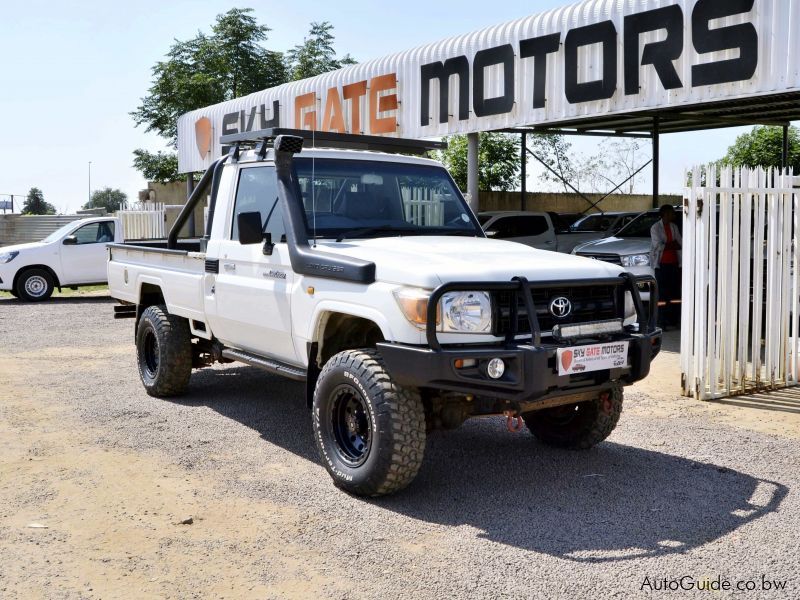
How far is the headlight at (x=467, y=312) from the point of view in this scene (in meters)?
4.68

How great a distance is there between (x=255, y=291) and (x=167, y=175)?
1476 inches

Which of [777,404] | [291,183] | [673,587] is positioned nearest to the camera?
[673,587]

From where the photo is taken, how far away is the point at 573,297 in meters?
5.03

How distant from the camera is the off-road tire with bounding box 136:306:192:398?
757 cm

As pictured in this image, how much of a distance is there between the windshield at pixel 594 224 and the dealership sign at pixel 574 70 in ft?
14.1

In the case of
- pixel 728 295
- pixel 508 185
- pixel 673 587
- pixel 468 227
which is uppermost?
pixel 508 185

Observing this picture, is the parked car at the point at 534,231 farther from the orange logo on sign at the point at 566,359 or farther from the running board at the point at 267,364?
the orange logo on sign at the point at 566,359

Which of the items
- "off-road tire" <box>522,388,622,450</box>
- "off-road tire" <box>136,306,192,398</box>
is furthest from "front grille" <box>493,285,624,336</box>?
"off-road tire" <box>136,306,192,398</box>

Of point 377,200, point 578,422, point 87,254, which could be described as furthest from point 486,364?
point 87,254

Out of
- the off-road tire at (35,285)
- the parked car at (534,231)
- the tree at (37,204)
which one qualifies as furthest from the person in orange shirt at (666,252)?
the tree at (37,204)

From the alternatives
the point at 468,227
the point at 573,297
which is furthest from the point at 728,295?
the point at 573,297

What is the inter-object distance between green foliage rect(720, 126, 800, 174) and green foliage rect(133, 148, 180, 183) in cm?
2555

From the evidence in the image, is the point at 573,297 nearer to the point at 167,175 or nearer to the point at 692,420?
the point at 692,420

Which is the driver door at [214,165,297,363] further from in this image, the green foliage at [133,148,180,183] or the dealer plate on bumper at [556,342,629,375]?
the green foliage at [133,148,180,183]
